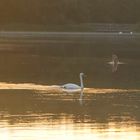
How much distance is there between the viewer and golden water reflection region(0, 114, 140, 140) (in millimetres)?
17859

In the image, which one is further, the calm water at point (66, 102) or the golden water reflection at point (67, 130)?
the calm water at point (66, 102)

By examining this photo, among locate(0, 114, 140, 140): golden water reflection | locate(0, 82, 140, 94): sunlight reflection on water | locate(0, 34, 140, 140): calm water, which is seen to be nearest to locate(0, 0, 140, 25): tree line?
locate(0, 34, 140, 140): calm water

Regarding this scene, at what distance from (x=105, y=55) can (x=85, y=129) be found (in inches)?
1155

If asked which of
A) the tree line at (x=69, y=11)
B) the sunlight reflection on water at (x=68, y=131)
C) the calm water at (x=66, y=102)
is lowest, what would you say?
the sunlight reflection on water at (x=68, y=131)

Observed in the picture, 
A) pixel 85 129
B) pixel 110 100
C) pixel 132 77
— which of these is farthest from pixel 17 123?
pixel 132 77

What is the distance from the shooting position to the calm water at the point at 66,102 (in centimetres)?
1862

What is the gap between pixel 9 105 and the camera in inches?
899

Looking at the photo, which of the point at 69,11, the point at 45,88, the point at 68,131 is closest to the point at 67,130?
the point at 68,131

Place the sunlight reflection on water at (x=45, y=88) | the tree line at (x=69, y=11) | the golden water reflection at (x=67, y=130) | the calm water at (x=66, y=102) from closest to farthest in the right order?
the golden water reflection at (x=67, y=130)
the calm water at (x=66, y=102)
the sunlight reflection on water at (x=45, y=88)
the tree line at (x=69, y=11)

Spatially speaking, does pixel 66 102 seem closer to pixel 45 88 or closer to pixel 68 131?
pixel 45 88

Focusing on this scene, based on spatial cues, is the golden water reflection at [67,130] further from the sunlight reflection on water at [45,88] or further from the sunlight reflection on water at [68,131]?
the sunlight reflection on water at [45,88]

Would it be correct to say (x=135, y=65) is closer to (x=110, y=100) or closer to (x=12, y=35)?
(x=110, y=100)

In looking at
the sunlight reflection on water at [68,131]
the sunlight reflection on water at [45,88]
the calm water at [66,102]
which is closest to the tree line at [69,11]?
the calm water at [66,102]

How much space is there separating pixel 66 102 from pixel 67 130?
5005mm
